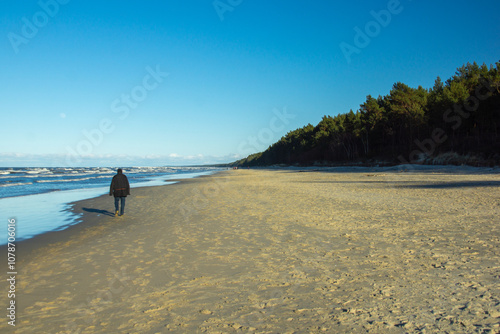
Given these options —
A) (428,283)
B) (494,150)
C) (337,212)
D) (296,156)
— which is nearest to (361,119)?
(494,150)

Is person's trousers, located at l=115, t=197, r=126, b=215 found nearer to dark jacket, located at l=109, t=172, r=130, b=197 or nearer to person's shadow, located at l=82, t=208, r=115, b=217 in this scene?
dark jacket, located at l=109, t=172, r=130, b=197

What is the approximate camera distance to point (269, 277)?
523cm

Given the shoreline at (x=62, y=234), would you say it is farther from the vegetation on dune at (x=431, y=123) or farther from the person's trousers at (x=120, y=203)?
the vegetation on dune at (x=431, y=123)

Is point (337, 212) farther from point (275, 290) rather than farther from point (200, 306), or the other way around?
point (200, 306)

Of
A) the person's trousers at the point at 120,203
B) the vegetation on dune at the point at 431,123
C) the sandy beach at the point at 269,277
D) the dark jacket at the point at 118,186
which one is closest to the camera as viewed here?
the sandy beach at the point at 269,277

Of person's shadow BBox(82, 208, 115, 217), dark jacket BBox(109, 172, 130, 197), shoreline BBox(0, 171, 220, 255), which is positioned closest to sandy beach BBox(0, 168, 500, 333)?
shoreline BBox(0, 171, 220, 255)

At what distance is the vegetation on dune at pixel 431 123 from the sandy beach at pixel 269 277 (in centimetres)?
3858

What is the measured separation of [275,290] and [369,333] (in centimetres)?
161

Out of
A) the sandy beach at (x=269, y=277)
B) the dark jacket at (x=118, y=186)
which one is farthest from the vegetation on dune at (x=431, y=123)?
the dark jacket at (x=118, y=186)

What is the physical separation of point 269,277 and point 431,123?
65689 mm

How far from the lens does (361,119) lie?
77.0m

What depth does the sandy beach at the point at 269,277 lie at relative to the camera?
376 centimetres

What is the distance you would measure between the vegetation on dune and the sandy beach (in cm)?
3858

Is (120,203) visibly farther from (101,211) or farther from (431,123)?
(431,123)
